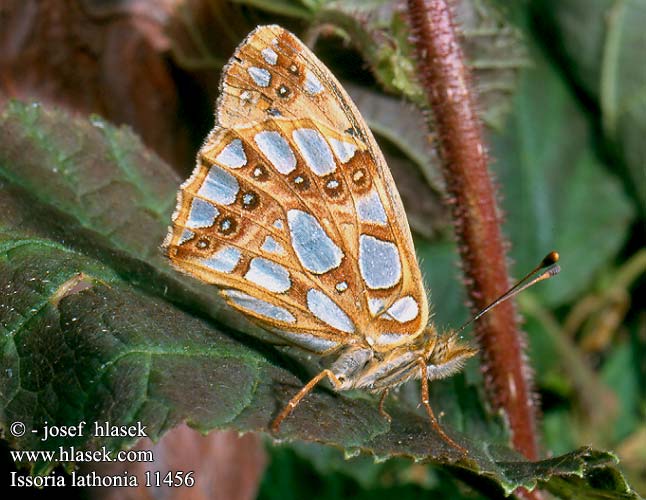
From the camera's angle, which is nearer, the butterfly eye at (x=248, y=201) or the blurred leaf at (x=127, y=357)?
the blurred leaf at (x=127, y=357)

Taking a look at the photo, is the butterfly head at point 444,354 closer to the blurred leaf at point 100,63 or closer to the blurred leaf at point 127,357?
the blurred leaf at point 127,357

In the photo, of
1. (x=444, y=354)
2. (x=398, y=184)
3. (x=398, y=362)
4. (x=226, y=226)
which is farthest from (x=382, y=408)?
(x=398, y=184)

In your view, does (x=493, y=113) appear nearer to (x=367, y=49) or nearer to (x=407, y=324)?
(x=367, y=49)

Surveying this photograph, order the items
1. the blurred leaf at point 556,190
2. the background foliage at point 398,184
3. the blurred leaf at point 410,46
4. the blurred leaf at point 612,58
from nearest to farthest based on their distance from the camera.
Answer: the background foliage at point 398,184, the blurred leaf at point 410,46, the blurred leaf at point 612,58, the blurred leaf at point 556,190

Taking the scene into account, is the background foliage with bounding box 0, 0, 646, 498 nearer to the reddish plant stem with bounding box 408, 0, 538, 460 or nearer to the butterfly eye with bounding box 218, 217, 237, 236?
the reddish plant stem with bounding box 408, 0, 538, 460

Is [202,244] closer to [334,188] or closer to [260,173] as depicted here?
[260,173]

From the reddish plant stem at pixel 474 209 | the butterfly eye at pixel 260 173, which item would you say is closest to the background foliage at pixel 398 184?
the reddish plant stem at pixel 474 209
